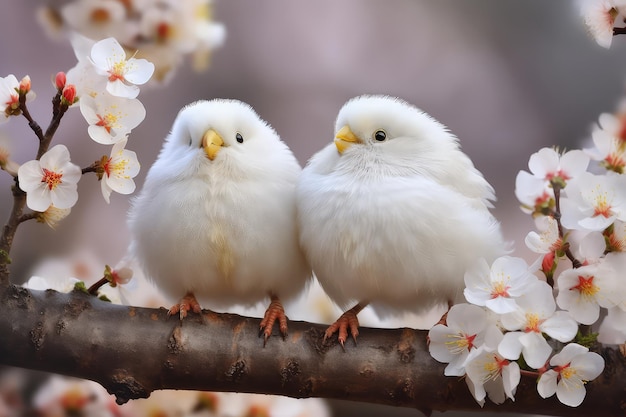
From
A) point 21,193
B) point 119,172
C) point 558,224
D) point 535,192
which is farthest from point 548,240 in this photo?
point 21,193

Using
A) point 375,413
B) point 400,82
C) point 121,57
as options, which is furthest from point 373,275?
point 400,82

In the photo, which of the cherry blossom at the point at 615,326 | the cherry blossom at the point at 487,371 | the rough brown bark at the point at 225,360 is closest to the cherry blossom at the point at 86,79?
the rough brown bark at the point at 225,360

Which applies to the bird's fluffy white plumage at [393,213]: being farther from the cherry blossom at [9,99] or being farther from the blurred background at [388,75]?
the blurred background at [388,75]

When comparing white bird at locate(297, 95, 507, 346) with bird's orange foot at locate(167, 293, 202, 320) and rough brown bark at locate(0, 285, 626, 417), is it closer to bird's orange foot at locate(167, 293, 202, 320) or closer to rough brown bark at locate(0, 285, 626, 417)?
rough brown bark at locate(0, 285, 626, 417)

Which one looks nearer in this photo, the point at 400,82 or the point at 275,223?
the point at 275,223

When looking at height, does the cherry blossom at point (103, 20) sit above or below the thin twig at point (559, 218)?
above

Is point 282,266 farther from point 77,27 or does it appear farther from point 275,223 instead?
point 77,27
